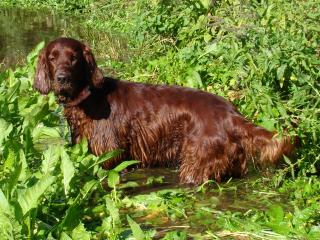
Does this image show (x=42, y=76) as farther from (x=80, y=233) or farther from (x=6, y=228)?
(x=6, y=228)

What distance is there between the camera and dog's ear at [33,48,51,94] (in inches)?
217

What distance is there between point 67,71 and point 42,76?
0.37 metres

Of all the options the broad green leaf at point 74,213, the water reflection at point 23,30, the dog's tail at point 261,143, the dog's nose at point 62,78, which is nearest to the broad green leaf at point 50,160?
the broad green leaf at point 74,213

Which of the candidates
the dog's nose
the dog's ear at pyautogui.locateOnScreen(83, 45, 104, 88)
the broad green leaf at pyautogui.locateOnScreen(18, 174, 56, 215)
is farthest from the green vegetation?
the dog's ear at pyautogui.locateOnScreen(83, 45, 104, 88)

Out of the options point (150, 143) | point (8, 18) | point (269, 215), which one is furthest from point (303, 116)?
point (8, 18)

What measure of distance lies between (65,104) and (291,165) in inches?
82.4

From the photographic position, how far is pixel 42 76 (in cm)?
556

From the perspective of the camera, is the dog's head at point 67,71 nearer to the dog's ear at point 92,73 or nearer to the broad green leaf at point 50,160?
the dog's ear at point 92,73

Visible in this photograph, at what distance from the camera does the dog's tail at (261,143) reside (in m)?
5.02

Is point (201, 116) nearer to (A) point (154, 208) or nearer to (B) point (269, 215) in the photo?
(A) point (154, 208)

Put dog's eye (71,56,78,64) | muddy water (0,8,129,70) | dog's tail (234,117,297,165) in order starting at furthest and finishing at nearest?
muddy water (0,8,129,70), dog's eye (71,56,78,64), dog's tail (234,117,297,165)

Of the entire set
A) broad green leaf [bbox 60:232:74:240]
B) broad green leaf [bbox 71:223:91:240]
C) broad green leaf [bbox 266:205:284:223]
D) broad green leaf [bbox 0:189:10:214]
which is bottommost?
broad green leaf [bbox 266:205:284:223]

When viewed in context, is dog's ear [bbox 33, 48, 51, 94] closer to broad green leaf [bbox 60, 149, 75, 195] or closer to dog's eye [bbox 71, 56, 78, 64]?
dog's eye [bbox 71, 56, 78, 64]

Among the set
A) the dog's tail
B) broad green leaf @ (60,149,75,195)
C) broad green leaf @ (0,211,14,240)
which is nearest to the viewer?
broad green leaf @ (0,211,14,240)
